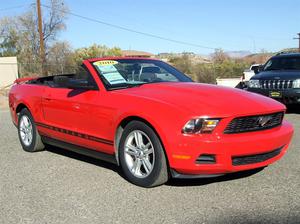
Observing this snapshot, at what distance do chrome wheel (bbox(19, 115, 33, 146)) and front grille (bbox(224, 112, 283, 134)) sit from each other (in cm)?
372

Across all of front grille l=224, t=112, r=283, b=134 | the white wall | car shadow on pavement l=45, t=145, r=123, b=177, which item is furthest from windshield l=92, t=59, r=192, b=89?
the white wall

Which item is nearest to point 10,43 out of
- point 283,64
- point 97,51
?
point 97,51

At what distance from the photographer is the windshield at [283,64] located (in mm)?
12203

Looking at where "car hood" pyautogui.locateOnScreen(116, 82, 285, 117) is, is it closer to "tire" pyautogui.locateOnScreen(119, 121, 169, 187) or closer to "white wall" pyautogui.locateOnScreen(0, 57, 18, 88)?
"tire" pyautogui.locateOnScreen(119, 121, 169, 187)

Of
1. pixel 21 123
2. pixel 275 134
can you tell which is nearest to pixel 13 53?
pixel 21 123

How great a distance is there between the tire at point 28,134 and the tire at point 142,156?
2250 mm

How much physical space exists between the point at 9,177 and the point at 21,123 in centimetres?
183

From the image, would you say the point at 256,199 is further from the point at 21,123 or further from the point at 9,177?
the point at 21,123

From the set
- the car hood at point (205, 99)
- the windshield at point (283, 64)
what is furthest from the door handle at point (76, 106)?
the windshield at point (283, 64)

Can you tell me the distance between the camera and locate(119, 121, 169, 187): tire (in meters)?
4.77

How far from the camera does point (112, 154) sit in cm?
545

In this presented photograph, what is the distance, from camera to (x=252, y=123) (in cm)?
477

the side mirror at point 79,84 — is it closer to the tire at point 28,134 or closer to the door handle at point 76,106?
the door handle at point 76,106

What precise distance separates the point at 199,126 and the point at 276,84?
7421 mm
